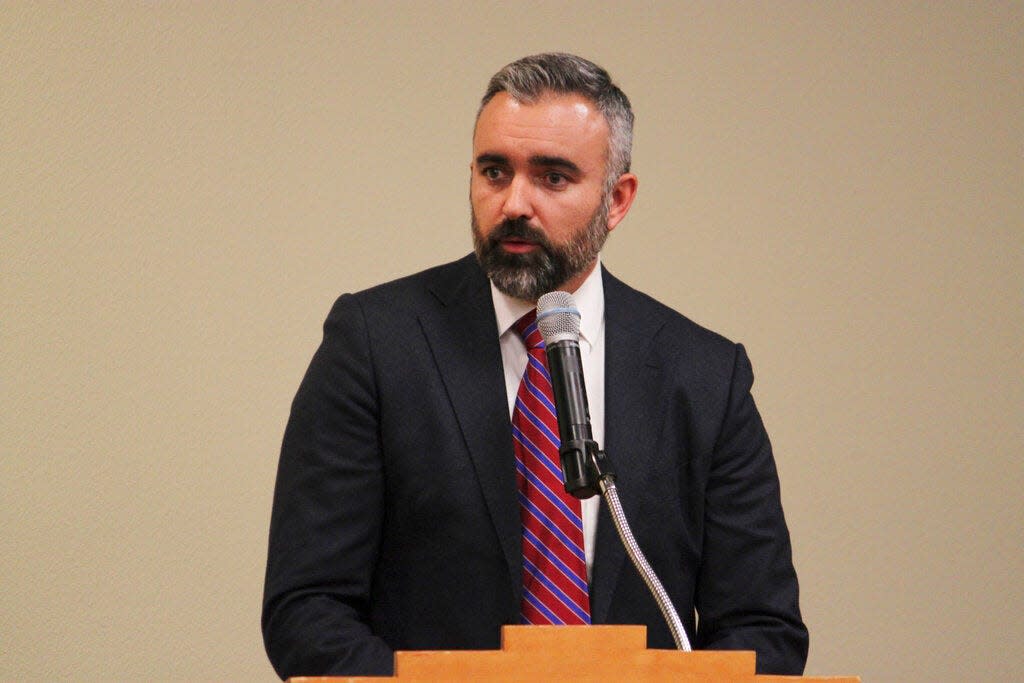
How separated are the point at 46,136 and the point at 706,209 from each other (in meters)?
1.56

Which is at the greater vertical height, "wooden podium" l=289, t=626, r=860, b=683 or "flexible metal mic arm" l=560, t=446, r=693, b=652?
"flexible metal mic arm" l=560, t=446, r=693, b=652

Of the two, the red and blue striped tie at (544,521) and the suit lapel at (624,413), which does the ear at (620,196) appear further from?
the red and blue striped tie at (544,521)

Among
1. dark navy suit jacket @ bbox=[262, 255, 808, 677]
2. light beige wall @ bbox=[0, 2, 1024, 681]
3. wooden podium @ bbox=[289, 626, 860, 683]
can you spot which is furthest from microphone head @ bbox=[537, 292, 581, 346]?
light beige wall @ bbox=[0, 2, 1024, 681]

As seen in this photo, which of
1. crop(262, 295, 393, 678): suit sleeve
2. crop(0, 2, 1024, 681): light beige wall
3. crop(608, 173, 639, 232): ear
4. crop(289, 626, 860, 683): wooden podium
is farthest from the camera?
crop(0, 2, 1024, 681): light beige wall

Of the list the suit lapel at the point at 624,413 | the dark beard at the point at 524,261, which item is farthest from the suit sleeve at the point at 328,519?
the suit lapel at the point at 624,413

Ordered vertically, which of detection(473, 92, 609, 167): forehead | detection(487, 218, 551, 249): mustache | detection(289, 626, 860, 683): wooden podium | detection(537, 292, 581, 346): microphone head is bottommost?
detection(289, 626, 860, 683): wooden podium

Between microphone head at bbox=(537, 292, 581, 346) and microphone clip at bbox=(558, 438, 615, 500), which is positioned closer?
microphone clip at bbox=(558, 438, 615, 500)

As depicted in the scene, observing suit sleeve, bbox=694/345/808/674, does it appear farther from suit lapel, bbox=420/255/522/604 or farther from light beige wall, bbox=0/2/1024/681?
light beige wall, bbox=0/2/1024/681

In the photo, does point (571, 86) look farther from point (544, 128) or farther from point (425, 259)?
point (425, 259)

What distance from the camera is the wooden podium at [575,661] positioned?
152cm

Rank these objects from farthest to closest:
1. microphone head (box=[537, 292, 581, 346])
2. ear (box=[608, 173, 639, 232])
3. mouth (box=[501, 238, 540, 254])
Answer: ear (box=[608, 173, 639, 232])
mouth (box=[501, 238, 540, 254])
microphone head (box=[537, 292, 581, 346])

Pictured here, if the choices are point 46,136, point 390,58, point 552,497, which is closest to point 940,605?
point 552,497

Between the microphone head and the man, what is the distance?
0.51 m

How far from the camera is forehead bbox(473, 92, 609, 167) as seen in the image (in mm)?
2391
